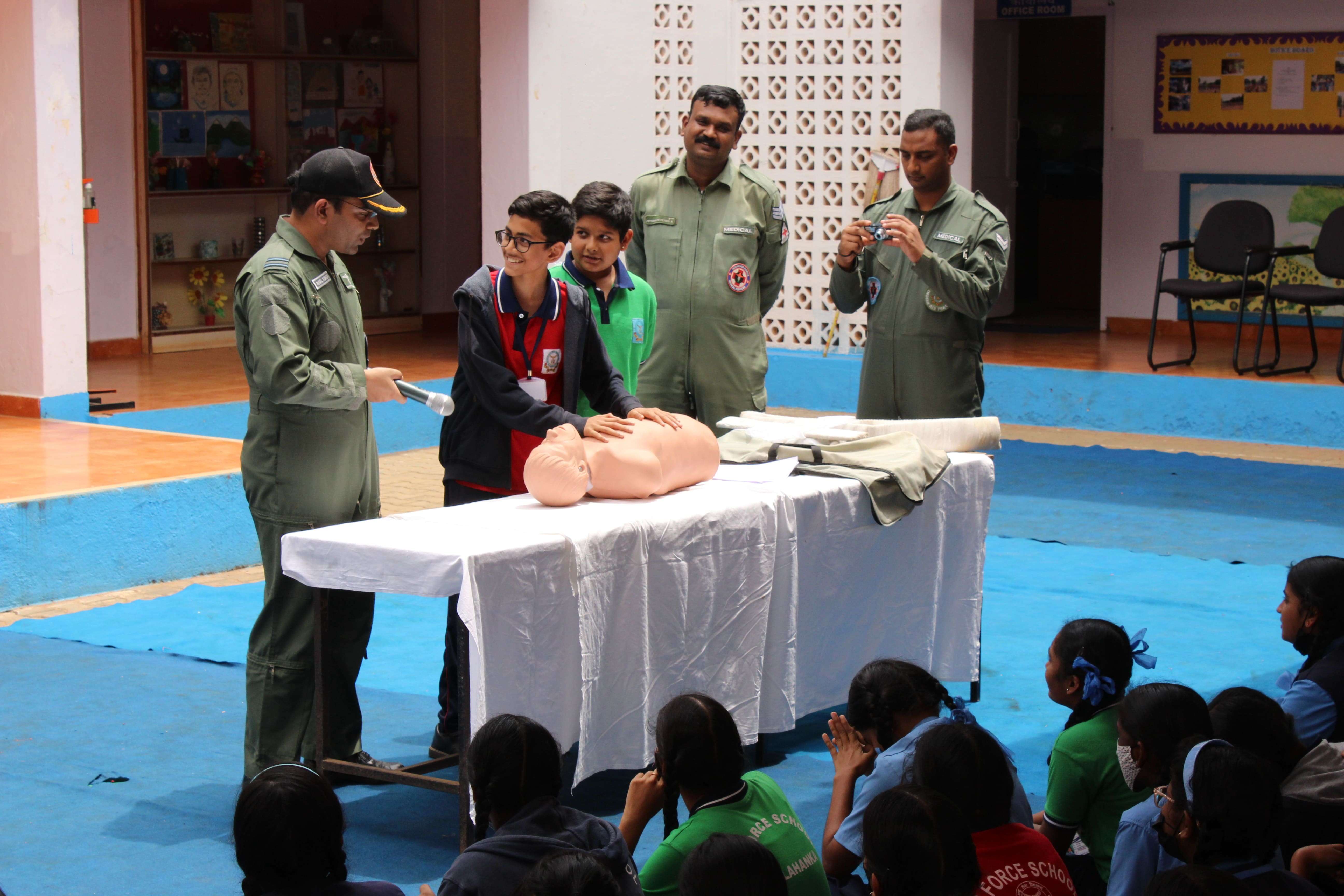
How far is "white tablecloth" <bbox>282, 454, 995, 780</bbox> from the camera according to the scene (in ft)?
12.2

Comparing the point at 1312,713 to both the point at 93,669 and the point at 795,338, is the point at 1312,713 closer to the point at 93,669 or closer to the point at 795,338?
the point at 93,669

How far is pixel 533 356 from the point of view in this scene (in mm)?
4348

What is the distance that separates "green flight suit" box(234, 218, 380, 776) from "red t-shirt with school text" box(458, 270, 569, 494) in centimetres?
39

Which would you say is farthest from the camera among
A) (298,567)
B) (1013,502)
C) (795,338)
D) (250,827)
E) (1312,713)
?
(795,338)

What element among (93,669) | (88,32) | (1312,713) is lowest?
(93,669)

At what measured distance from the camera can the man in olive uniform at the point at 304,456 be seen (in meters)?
4.11

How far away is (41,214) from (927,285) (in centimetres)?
534

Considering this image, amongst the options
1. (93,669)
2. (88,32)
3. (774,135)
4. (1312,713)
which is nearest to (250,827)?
(1312,713)

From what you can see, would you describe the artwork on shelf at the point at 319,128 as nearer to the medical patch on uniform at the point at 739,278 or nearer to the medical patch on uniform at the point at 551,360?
the medical patch on uniform at the point at 739,278

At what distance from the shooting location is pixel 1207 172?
1224 cm

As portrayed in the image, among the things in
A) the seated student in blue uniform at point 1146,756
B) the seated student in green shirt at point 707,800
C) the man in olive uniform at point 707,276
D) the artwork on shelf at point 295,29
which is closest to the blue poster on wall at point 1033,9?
the artwork on shelf at point 295,29

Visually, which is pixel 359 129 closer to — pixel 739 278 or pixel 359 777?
pixel 739 278

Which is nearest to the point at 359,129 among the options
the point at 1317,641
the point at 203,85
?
the point at 203,85

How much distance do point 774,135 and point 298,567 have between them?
8.04m
